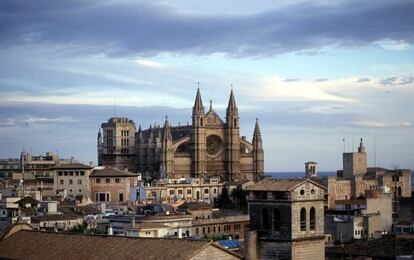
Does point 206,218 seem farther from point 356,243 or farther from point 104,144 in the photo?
point 104,144

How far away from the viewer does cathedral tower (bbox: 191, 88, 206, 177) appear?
534 ft

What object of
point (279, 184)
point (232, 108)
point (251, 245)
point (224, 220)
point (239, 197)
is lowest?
point (224, 220)

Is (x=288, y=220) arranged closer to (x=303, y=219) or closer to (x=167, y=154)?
(x=303, y=219)

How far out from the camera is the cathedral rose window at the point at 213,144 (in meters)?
169

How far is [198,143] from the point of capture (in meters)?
164

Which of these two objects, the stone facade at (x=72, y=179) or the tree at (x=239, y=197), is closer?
the stone facade at (x=72, y=179)

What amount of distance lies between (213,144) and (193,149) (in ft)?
23.2

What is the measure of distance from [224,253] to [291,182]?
14.9 ft

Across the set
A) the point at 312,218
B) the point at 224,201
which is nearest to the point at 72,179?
the point at 224,201

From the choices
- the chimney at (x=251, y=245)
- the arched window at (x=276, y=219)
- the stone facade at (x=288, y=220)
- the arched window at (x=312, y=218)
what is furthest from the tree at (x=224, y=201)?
the chimney at (x=251, y=245)

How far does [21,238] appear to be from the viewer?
50844 millimetres

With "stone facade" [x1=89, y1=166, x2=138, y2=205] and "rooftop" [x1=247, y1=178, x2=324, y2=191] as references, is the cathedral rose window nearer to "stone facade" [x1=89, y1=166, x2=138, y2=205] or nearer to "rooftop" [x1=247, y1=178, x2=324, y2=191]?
"stone facade" [x1=89, y1=166, x2=138, y2=205]

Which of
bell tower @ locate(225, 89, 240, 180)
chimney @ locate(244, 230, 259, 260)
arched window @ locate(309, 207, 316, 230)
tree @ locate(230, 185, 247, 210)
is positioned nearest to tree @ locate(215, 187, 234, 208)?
tree @ locate(230, 185, 247, 210)

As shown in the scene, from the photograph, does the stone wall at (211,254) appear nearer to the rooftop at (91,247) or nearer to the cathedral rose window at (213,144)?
the rooftop at (91,247)
